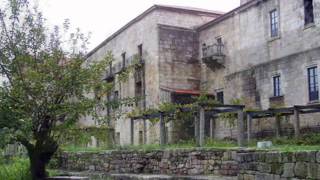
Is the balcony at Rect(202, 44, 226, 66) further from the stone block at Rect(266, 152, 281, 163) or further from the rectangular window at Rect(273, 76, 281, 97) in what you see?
the stone block at Rect(266, 152, 281, 163)

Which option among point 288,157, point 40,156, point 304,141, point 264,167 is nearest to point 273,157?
point 264,167

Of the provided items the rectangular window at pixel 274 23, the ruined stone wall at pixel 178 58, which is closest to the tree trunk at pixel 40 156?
the rectangular window at pixel 274 23

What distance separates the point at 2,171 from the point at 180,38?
19.6 metres

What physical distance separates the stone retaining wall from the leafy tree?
341 cm

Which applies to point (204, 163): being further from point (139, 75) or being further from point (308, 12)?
point (139, 75)

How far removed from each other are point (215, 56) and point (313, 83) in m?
8.52

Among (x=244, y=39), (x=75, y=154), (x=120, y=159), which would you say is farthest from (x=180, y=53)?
(x=120, y=159)

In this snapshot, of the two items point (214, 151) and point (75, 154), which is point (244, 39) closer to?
point (75, 154)

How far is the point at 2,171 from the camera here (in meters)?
16.8

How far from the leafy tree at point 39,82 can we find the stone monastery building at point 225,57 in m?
8.29

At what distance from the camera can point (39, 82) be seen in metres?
14.3

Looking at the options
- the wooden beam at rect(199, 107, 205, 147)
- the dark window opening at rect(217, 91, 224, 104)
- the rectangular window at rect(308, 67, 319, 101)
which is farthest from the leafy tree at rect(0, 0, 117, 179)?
the dark window opening at rect(217, 91, 224, 104)

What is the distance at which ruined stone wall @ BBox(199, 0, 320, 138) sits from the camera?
24.7m

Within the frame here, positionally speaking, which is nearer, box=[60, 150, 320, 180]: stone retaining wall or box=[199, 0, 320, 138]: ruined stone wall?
box=[60, 150, 320, 180]: stone retaining wall
